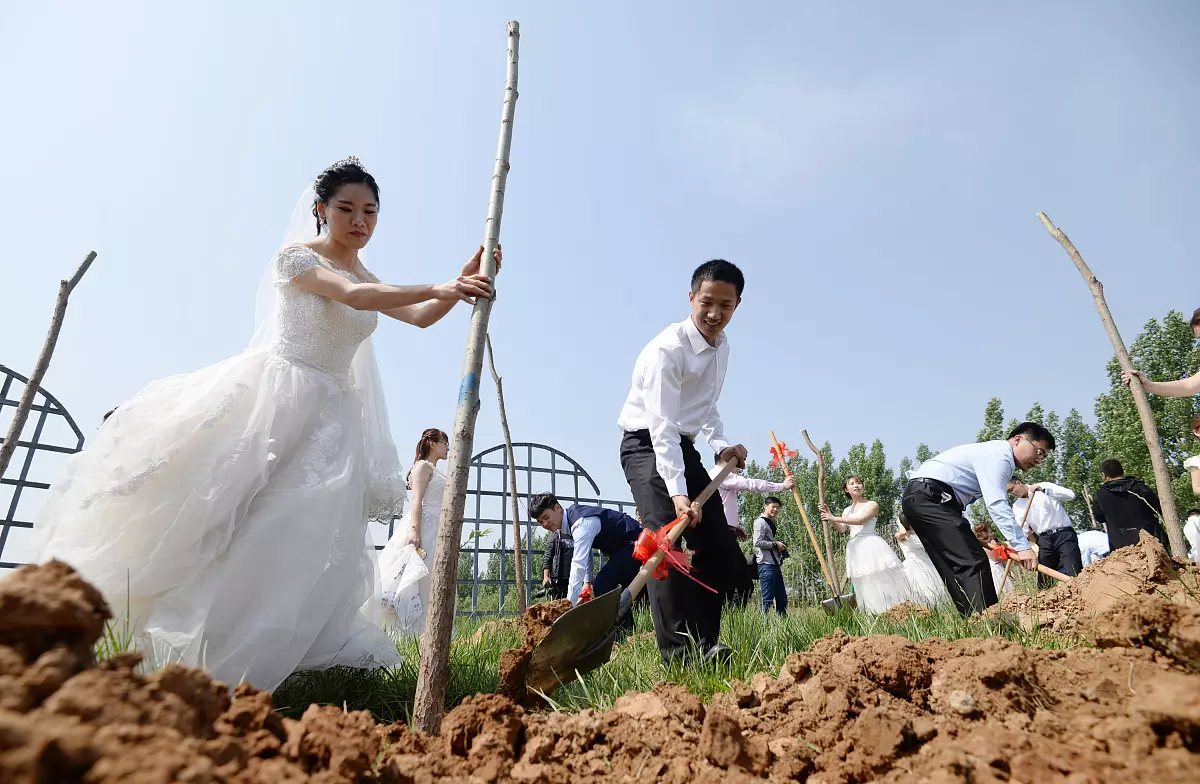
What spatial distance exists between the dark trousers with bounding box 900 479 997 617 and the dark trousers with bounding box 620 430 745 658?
196cm

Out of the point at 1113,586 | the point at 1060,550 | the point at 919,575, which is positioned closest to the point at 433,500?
the point at 1113,586

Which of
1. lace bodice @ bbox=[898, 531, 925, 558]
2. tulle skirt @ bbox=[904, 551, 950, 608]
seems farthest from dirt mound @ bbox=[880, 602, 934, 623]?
lace bodice @ bbox=[898, 531, 925, 558]

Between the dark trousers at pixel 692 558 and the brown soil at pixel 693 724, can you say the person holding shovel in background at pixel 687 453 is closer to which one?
the dark trousers at pixel 692 558

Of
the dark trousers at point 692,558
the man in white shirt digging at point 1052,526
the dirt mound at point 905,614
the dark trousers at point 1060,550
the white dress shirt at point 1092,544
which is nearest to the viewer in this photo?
the dark trousers at point 692,558

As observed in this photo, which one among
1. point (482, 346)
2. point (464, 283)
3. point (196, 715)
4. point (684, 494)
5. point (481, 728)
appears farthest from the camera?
point (684, 494)

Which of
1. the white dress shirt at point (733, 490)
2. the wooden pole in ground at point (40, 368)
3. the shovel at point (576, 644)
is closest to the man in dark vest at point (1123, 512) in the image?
the white dress shirt at point (733, 490)

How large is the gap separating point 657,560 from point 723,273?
60.0 inches

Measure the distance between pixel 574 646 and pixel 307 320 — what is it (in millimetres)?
1775

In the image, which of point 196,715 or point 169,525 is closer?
point 196,715

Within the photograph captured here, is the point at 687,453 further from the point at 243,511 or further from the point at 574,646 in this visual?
the point at 243,511

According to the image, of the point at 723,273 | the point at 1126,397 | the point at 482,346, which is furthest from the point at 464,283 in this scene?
the point at 1126,397

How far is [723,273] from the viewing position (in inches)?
133

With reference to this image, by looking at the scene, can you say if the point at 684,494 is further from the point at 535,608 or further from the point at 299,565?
the point at 299,565

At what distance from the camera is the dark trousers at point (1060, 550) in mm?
8117
